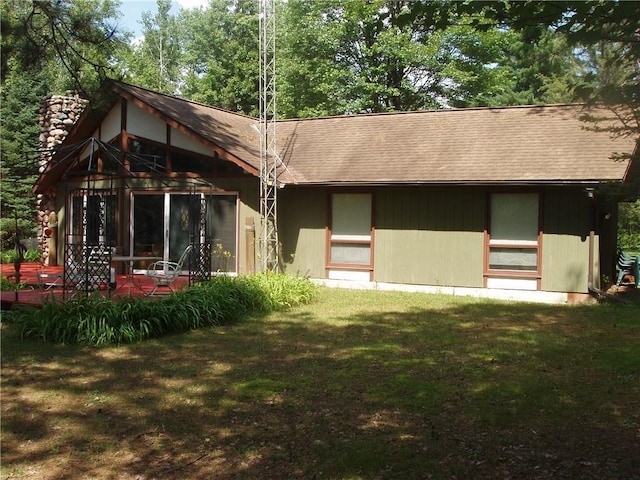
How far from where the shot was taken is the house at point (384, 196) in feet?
41.5

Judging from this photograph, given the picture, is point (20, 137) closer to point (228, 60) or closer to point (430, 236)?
point (228, 60)

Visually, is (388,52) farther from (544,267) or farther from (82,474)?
(82,474)

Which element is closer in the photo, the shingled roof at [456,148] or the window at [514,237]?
the shingled roof at [456,148]

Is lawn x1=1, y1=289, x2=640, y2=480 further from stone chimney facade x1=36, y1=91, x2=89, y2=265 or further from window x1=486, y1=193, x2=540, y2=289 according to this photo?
stone chimney facade x1=36, y1=91, x2=89, y2=265

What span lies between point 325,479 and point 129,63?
4272cm

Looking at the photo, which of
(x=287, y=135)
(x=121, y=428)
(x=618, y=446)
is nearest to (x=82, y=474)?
(x=121, y=428)

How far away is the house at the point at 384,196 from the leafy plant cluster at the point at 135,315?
241cm

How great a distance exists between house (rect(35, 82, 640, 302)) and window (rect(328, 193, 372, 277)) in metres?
0.02

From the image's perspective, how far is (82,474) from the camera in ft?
14.3

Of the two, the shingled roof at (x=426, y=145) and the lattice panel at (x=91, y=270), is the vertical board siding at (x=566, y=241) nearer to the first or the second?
the shingled roof at (x=426, y=145)

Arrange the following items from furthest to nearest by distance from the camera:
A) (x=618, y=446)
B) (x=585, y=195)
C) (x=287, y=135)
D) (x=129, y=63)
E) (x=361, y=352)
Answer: (x=129, y=63) → (x=287, y=135) → (x=585, y=195) → (x=361, y=352) → (x=618, y=446)

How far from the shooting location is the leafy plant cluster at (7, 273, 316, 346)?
27.7 feet

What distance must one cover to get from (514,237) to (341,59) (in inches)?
727

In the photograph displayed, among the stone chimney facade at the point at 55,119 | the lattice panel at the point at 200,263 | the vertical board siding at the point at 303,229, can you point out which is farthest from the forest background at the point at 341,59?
the vertical board siding at the point at 303,229
